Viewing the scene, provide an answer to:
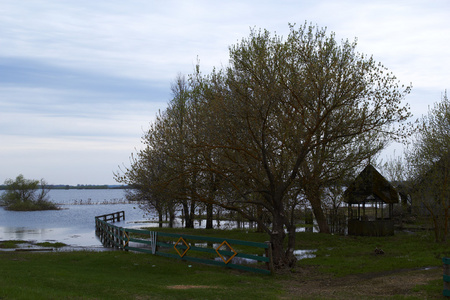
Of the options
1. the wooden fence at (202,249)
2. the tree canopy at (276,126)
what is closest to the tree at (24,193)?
the wooden fence at (202,249)

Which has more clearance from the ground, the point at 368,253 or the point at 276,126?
the point at 276,126

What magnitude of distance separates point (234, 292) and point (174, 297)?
1.86m

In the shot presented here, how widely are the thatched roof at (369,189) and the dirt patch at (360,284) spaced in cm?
1436

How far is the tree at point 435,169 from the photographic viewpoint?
24.0 m

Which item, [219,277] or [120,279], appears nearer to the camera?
[120,279]

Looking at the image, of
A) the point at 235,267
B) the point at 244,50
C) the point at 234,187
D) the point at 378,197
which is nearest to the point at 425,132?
the point at 378,197

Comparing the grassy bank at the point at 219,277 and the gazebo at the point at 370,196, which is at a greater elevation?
the gazebo at the point at 370,196

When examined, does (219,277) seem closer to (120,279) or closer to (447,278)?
(120,279)

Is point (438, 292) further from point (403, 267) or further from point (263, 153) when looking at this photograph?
point (263, 153)

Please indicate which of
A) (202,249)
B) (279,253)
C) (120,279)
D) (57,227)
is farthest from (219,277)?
(57,227)

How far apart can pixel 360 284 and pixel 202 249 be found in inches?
245

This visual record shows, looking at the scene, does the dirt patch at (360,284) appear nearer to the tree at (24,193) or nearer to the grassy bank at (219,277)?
the grassy bank at (219,277)

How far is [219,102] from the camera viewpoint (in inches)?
686

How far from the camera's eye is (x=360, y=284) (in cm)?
1445
